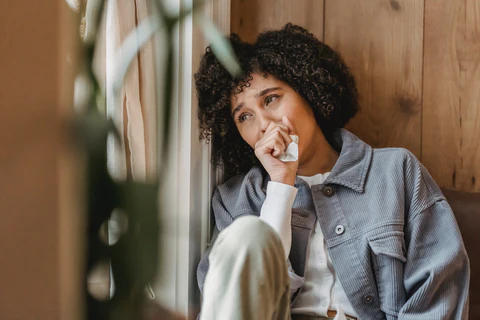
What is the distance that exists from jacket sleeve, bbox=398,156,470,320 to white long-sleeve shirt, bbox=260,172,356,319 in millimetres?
141

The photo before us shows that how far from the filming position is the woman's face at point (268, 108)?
4.13ft

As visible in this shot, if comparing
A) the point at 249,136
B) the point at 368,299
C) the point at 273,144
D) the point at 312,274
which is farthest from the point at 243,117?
the point at 368,299

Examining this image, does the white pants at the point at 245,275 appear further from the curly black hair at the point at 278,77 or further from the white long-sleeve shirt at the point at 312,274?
the curly black hair at the point at 278,77

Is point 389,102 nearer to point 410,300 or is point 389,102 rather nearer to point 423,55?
point 423,55

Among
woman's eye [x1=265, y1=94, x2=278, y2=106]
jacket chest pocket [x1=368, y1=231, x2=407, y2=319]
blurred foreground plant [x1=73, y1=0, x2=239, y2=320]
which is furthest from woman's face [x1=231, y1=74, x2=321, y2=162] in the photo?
blurred foreground plant [x1=73, y1=0, x2=239, y2=320]

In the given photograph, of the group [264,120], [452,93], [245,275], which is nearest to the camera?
[245,275]

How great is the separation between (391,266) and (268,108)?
1.42 ft

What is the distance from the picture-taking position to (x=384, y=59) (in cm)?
152

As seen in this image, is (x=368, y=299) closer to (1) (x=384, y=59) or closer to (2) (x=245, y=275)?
(1) (x=384, y=59)

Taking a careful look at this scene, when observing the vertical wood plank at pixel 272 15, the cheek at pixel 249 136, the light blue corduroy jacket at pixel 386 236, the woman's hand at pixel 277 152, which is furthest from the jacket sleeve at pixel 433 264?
the vertical wood plank at pixel 272 15

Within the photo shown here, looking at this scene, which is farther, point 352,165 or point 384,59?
point 384,59

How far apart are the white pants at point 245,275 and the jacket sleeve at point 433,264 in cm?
80

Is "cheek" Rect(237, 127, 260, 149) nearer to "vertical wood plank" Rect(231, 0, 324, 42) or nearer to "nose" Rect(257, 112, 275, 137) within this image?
"nose" Rect(257, 112, 275, 137)

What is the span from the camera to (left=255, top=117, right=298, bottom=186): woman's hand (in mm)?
1206
